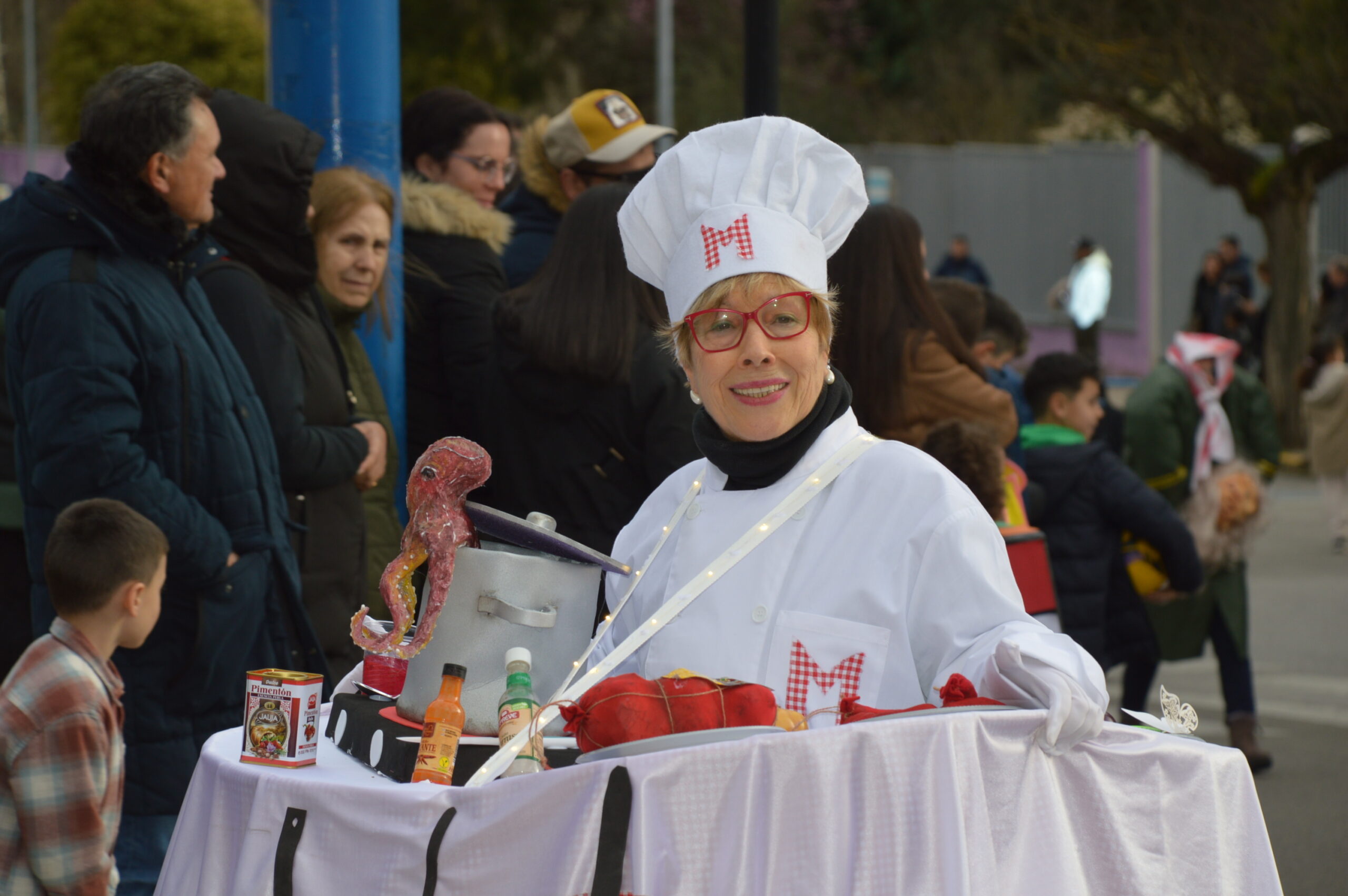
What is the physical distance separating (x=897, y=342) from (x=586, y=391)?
43.4 inches

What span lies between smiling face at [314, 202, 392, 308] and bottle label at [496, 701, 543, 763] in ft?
9.35

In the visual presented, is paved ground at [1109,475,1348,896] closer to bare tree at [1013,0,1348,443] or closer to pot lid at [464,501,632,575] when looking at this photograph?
pot lid at [464,501,632,575]

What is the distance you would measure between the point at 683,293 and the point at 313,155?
216cm

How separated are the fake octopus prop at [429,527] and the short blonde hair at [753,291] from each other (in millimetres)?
397

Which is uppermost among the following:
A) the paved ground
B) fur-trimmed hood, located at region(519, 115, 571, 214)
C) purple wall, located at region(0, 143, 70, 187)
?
purple wall, located at region(0, 143, 70, 187)

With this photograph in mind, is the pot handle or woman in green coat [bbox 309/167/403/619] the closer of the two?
the pot handle

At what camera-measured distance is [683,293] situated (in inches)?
106

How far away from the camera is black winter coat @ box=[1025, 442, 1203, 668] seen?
245 inches

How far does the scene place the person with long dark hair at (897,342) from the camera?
16.8ft

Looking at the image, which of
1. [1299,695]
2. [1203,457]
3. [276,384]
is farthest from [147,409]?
[1299,695]

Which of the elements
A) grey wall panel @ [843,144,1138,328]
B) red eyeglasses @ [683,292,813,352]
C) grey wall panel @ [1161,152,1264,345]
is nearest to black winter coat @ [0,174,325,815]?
red eyeglasses @ [683,292,813,352]

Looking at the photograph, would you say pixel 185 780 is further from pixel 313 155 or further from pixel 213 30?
pixel 213 30

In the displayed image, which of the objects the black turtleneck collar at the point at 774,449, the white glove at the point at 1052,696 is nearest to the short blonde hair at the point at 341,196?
the black turtleneck collar at the point at 774,449

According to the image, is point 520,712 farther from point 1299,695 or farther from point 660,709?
point 1299,695
